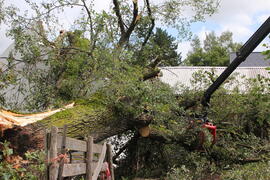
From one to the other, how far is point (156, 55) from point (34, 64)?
351 centimetres

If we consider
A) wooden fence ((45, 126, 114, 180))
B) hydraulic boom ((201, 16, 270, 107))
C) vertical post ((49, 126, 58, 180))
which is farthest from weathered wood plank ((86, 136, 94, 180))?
hydraulic boom ((201, 16, 270, 107))

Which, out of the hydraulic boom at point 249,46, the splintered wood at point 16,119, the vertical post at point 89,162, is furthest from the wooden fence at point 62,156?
the hydraulic boom at point 249,46

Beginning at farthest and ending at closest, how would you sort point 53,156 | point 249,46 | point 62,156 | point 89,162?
1. point 249,46
2. point 89,162
3. point 62,156
4. point 53,156

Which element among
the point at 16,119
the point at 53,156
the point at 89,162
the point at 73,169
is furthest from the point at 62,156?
the point at 16,119

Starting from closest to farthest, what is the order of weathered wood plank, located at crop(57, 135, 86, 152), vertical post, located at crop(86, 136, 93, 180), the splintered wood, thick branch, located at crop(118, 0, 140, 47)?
weathered wood plank, located at crop(57, 135, 86, 152)
vertical post, located at crop(86, 136, 93, 180)
the splintered wood
thick branch, located at crop(118, 0, 140, 47)

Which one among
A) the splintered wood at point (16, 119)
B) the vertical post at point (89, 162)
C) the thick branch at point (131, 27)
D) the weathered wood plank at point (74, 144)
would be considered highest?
the thick branch at point (131, 27)

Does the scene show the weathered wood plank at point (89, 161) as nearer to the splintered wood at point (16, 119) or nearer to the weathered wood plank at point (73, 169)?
the weathered wood plank at point (73, 169)

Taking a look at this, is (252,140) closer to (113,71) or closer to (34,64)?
(113,71)

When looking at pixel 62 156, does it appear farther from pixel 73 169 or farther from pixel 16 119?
pixel 16 119

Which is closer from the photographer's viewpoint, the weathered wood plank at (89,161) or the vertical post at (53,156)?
the vertical post at (53,156)

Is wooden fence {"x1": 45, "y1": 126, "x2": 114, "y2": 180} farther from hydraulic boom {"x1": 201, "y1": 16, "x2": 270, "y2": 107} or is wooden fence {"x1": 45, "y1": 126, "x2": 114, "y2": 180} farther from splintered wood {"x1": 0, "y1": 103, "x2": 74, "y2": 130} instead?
hydraulic boom {"x1": 201, "y1": 16, "x2": 270, "y2": 107}

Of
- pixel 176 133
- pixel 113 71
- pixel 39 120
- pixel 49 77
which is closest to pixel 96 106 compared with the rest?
pixel 113 71

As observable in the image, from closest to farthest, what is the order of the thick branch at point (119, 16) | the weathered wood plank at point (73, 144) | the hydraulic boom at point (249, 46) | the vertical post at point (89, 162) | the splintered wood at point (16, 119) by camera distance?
1. the weathered wood plank at point (73, 144)
2. the vertical post at point (89, 162)
3. the splintered wood at point (16, 119)
4. the hydraulic boom at point (249, 46)
5. the thick branch at point (119, 16)

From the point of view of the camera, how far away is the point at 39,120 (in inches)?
242
